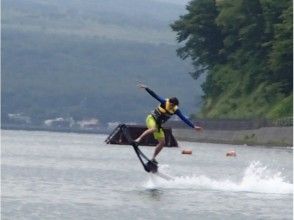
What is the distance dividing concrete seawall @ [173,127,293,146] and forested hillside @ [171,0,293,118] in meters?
2.35

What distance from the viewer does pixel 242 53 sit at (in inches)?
4432

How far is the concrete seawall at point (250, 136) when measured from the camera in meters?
88.5

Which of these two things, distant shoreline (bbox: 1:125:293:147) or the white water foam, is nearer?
the white water foam

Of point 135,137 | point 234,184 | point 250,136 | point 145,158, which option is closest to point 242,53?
point 250,136

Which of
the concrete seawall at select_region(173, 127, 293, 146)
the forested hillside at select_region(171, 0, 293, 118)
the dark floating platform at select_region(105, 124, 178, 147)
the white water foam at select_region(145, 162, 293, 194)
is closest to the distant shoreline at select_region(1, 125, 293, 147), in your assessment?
the concrete seawall at select_region(173, 127, 293, 146)

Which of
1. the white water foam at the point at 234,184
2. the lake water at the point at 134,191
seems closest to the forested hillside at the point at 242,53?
the lake water at the point at 134,191

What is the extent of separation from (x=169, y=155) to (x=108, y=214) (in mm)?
35286

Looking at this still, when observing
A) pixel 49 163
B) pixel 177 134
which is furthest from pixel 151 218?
pixel 177 134

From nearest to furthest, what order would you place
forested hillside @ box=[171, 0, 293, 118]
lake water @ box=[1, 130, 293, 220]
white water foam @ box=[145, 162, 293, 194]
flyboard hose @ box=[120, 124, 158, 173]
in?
lake water @ box=[1, 130, 293, 220], flyboard hose @ box=[120, 124, 158, 173], white water foam @ box=[145, 162, 293, 194], forested hillside @ box=[171, 0, 293, 118]

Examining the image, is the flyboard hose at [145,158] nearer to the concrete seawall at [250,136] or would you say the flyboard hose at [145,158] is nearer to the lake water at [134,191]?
the lake water at [134,191]

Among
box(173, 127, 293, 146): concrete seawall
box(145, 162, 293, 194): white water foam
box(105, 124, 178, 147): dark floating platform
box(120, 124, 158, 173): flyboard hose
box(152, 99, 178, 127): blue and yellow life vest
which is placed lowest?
box(173, 127, 293, 146): concrete seawall

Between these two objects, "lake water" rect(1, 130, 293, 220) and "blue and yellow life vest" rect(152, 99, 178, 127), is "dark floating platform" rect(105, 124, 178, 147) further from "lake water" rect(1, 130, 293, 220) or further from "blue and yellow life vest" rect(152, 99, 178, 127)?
"blue and yellow life vest" rect(152, 99, 178, 127)

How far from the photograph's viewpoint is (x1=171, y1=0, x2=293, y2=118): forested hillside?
10069 cm

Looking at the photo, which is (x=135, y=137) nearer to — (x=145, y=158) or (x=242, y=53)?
(x=145, y=158)
